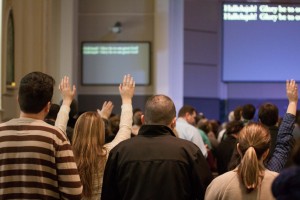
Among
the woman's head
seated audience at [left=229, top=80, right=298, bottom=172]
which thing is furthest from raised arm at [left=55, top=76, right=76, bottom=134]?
seated audience at [left=229, top=80, right=298, bottom=172]

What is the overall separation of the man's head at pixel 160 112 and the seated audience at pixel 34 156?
61 centimetres

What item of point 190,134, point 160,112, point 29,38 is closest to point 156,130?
point 160,112

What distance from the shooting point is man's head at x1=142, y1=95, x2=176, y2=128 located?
10.5 ft

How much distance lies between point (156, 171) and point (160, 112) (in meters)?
0.31

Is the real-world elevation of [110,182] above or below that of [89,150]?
below

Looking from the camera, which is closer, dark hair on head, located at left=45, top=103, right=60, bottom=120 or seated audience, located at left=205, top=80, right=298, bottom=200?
seated audience, located at left=205, top=80, right=298, bottom=200

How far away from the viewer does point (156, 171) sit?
3.08 meters

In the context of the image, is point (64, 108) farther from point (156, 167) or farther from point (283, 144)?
point (283, 144)

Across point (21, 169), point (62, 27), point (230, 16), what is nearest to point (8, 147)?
point (21, 169)

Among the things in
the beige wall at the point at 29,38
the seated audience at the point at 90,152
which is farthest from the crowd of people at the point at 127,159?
the beige wall at the point at 29,38

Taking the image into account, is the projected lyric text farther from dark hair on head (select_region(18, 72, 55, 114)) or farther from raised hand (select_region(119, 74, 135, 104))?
dark hair on head (select_region(18, 72, 55, 114))

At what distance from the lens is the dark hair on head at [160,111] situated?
10.5 feet

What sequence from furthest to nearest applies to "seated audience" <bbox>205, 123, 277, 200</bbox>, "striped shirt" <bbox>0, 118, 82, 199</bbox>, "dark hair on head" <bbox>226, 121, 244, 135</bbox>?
"dark hair on head" <bbox>226, 121, 244, 135</bbox> < "seated audience" <bbox>205, 123, 277, 200</bbox> < "striped shirt" <bbox>0, 118, 82, 199</bbox>

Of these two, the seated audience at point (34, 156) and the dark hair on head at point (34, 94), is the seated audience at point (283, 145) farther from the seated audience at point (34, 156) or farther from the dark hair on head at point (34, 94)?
the dark hair on head at point (34, 94)
